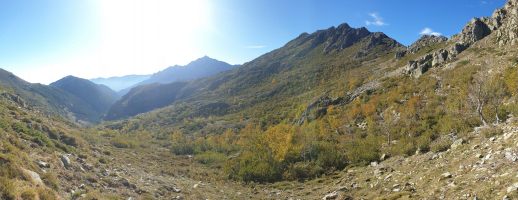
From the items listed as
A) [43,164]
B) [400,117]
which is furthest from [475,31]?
[43,164]

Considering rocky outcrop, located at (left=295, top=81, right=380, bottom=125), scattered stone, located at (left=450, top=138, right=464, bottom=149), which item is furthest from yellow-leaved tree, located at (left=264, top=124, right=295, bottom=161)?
rocky outcrop, located at (left=295, top=81, right=380, bottom=125)

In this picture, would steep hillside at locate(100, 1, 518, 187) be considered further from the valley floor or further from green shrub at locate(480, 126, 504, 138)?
green shrub at locate(480, 126, 504, 138)

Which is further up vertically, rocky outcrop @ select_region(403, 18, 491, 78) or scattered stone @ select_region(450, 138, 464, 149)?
rocky outcrop @ select_region(403, 18, 491, 78)

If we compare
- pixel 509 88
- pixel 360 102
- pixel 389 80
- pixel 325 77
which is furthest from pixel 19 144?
pixel 325 77

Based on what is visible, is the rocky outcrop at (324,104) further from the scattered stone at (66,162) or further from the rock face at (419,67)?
the scattered stone at (66,162)

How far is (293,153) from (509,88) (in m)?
25.6

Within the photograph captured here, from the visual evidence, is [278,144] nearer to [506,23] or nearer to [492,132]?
[492,132]

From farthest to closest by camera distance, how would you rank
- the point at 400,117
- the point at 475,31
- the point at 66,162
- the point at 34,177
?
the point at 475,31 < the point at 400,117 < the point at 66,162 < the point at 34,177

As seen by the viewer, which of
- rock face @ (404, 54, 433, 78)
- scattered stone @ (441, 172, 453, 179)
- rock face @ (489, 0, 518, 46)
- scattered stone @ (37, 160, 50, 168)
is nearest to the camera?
scattered stone @ (441, 172, 453, 179)

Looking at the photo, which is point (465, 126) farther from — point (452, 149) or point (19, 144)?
point (19, 144)

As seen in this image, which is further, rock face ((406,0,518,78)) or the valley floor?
rock face ((406,0,518,78))

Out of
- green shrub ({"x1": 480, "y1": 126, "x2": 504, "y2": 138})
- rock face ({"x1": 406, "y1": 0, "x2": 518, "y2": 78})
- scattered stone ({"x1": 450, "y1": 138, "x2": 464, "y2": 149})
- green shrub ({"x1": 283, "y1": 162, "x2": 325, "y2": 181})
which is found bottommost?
green shrub ({"x1": 283, "y1": 162, "x2": 325, "y2": 181})

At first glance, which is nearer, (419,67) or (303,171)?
(303,171)

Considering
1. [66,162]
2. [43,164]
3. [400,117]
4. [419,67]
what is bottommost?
[66,162]
